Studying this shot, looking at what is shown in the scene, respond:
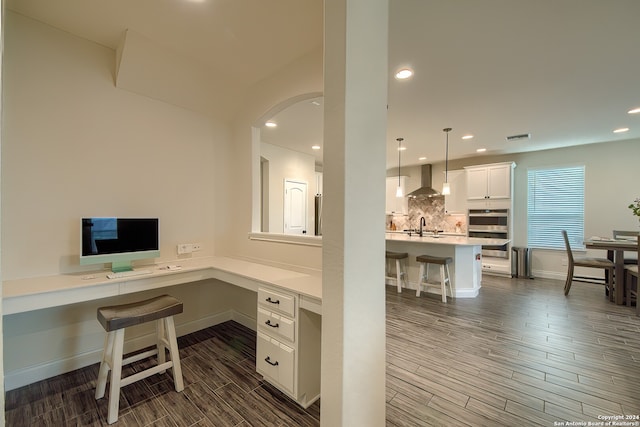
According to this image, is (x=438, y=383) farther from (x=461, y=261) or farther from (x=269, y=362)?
(x=461, y=261)

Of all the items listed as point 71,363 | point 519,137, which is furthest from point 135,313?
point 519,137

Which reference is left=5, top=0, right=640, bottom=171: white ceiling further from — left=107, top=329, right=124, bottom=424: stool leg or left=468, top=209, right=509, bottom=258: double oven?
left=468, top=209, right=509, bottom=258: double oven

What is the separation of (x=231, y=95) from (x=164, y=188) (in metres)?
1.33

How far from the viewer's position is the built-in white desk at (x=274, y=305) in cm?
185

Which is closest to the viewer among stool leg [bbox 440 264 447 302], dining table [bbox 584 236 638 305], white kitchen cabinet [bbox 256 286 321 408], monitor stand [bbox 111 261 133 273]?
white kitchen cabinet [bbox 256 286 321 408]

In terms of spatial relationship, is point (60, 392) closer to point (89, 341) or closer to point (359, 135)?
point (89, 341)

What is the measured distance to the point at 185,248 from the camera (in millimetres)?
3012

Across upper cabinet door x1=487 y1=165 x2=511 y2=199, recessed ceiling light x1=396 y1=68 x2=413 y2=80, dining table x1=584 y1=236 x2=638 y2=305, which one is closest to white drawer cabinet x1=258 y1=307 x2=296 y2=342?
recessed ceiling light x1=396 y1=68 x2=413 y2=80

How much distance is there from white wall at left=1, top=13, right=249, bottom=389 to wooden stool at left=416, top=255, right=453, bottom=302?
358cm

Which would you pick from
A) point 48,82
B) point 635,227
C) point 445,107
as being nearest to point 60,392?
point 48,82

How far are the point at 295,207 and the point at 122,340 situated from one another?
4.31 m

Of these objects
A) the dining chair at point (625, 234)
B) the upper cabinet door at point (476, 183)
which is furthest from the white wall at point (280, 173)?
the dining chair at point (625, 234)

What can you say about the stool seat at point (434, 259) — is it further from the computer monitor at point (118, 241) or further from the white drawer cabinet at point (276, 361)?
the computer monitor at point (118, 241)

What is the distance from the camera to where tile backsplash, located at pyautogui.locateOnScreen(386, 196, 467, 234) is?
691 cm
